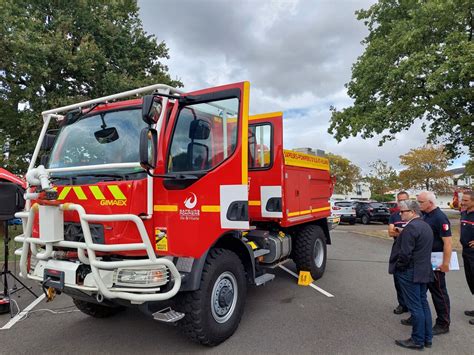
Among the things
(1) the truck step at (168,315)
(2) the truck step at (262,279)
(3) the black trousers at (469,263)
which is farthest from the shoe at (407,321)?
(1) the truck step at (168,315)

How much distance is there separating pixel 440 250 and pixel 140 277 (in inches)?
139

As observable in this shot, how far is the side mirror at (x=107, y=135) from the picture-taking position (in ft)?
11.9

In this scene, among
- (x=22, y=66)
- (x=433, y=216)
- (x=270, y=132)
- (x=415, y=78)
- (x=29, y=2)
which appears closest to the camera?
(x=433, y=216)

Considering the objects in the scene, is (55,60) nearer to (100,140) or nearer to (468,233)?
(100,140)

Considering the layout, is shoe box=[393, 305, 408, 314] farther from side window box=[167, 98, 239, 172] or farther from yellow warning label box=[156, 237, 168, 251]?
yellow warning label box=[156, 237, 168, 251]

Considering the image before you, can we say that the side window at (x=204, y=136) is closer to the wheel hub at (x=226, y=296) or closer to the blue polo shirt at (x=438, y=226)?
the wheel hub at (x=226, y=296)

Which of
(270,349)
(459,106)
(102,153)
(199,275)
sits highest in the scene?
(459,106)

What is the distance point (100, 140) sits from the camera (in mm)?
3689

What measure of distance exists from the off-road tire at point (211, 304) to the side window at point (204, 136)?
1000 mm

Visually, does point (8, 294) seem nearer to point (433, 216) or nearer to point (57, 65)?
point (433, 216)

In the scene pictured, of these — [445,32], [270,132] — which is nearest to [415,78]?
[445,32]

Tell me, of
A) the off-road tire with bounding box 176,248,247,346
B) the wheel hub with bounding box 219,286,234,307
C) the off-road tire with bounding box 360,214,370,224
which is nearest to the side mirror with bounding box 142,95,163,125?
the off-road tire with bounding box 176,248,247,346

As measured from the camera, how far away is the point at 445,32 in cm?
1399

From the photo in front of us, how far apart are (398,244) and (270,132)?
2467 mm
